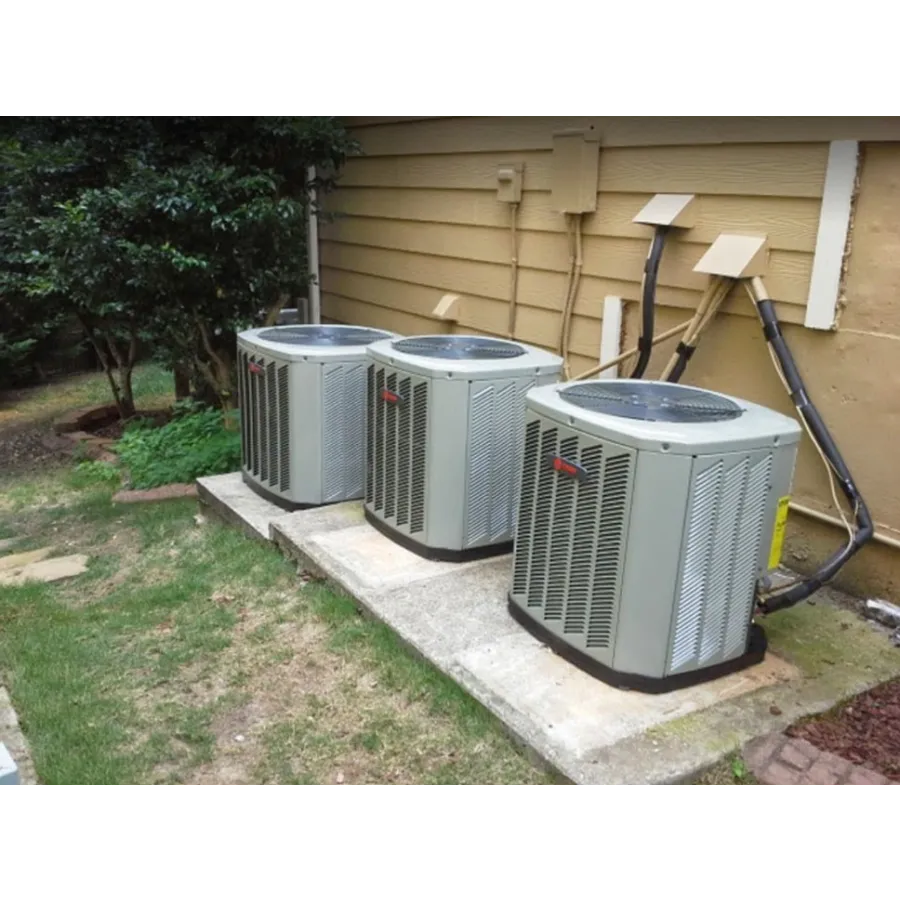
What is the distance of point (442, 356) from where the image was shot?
3385 millimetres

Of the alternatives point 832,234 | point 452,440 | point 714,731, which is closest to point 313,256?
point 452,440

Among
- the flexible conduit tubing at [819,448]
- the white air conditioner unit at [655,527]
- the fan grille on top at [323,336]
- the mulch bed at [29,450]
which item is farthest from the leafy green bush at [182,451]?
the flexible conduit tubing at [819,448]

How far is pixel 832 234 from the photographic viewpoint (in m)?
2.93

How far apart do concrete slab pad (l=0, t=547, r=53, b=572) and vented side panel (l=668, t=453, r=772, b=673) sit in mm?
3350

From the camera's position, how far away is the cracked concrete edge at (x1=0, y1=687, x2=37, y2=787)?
232 cm

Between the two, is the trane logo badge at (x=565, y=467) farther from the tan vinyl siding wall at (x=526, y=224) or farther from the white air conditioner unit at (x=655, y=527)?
the tan vinyl siding wall at (x=526, y=224)

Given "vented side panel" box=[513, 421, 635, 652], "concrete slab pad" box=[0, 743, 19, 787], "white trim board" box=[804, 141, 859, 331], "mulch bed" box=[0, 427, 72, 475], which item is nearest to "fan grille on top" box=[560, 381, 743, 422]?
"vented side panel" box=[513, 421, 635, 652]

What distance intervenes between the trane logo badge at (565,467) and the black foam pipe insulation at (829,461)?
0.71m

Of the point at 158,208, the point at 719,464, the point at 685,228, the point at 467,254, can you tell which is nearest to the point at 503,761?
the point at 719,464

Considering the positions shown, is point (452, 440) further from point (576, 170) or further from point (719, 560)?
point (576, 170)

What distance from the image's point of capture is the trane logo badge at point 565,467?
243cm

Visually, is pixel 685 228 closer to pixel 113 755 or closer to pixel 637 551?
pixel 637 551

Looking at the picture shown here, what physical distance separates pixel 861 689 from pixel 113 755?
7.23 ft

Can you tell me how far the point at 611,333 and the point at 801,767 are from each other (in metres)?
2.19
